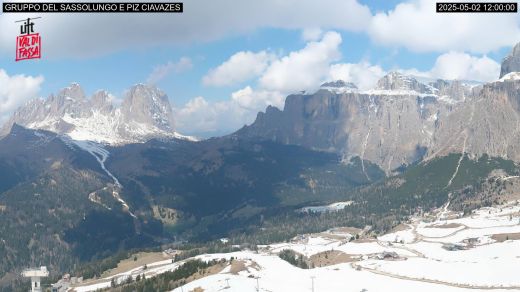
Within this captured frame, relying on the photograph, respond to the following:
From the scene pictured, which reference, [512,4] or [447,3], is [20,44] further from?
[512,4]

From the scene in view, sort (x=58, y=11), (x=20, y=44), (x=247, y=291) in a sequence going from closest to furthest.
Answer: (x=58, y=11)
(x=20, y=44)
(x=247, y=291)

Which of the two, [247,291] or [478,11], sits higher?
[478,11]

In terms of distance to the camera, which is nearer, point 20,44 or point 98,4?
point 98,4

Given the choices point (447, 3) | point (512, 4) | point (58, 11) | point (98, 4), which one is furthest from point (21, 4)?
point (512, 4)

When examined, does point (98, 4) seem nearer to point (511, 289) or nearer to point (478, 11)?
point (478, 11)

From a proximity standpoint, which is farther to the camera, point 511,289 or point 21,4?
point 511,289

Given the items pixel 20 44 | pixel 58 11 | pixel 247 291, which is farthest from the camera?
pixel 247 291

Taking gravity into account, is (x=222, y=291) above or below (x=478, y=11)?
below

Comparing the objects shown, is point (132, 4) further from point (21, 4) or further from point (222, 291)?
point (222, 291)

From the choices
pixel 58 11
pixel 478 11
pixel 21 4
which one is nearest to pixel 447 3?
pixel 478 11
